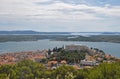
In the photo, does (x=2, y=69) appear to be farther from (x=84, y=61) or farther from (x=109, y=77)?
(x=84, y=61)

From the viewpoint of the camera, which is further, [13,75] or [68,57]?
[68,57]

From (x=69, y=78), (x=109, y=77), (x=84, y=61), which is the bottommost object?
(x=84, y=61)

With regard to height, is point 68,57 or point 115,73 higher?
point 115,73

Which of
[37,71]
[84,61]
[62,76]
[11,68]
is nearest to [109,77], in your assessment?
[62,76]

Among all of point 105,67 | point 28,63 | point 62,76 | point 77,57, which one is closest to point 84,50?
point 77,57

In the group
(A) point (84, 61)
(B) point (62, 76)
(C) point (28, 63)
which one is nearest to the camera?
(B) point (62, 76)

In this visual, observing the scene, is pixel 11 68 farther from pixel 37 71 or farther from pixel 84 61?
pixel 84 61

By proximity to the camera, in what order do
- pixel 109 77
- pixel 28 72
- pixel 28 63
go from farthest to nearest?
pixel 28 63 < pixel 28 72 < pixel 109 77
